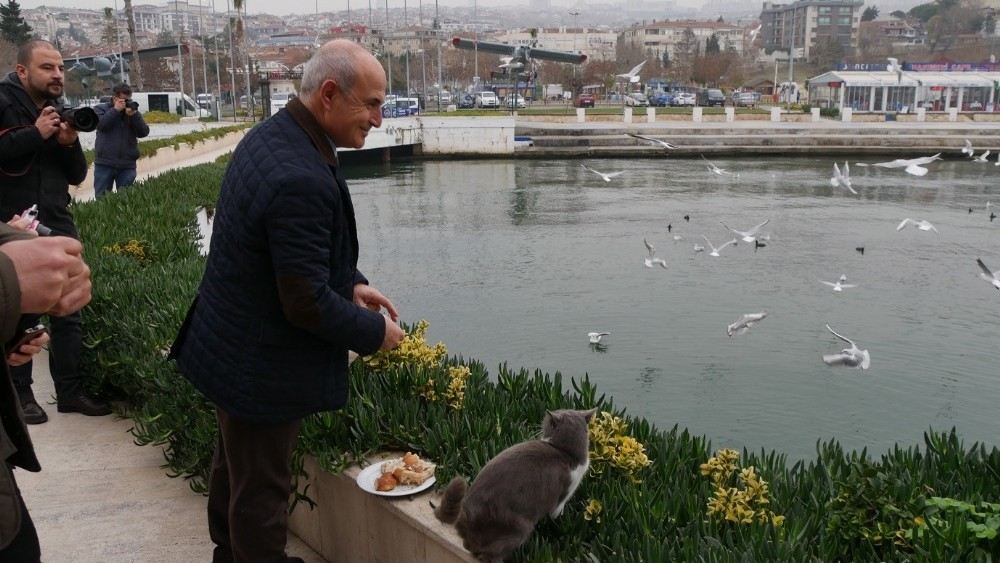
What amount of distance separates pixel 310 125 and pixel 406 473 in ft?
3.92

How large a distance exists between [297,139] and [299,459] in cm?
140

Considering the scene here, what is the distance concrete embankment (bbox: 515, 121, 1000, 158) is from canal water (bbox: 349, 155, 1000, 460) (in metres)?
11.7

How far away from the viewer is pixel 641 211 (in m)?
20.6

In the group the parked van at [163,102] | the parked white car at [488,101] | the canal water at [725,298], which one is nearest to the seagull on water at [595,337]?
the canal water at [725,298]

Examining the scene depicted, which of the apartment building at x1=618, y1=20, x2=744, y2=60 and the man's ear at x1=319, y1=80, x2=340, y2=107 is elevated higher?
the apartment building at x1=618, y1=20, x2=744, y2=60

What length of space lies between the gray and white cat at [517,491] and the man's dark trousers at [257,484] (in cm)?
49

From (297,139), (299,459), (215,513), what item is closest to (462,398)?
(299,459)

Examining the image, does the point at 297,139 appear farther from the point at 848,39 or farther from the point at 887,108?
the point at 848,39

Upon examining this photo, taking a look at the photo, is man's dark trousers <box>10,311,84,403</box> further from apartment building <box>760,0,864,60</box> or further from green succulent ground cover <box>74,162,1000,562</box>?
apartment building <box>760,0,864,60</box>

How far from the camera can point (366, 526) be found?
3041 millimetres

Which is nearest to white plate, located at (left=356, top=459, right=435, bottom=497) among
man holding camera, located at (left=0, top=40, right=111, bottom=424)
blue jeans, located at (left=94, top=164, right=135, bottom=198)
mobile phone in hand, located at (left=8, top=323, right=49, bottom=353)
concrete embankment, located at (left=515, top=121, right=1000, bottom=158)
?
mobile phone in hand, located at (left=8, top=323, right=49, bottom=353)

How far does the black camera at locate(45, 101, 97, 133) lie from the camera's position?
4363 millimetres

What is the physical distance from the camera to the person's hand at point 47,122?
422cm

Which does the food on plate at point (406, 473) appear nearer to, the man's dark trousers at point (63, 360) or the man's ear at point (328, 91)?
the man's ear at point (328, 91)
